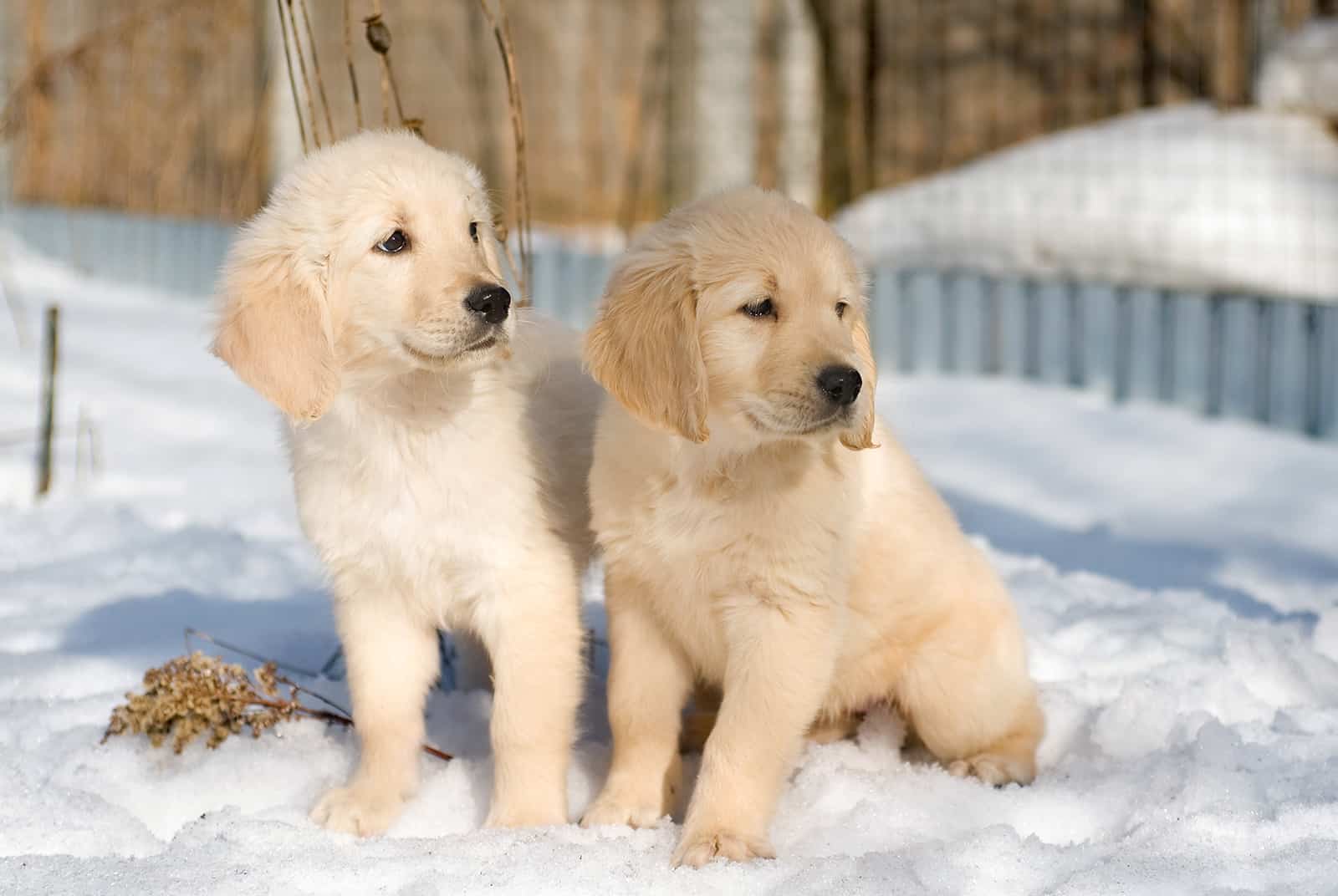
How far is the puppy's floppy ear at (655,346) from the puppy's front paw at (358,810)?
886 mm

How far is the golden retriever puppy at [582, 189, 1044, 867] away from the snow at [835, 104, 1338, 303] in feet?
12.5

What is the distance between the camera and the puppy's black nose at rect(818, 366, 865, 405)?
2.52 metres

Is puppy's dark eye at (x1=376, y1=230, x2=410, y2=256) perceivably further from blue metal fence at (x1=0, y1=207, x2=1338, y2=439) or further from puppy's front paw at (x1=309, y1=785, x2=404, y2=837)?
blue metal fence at (x1=0, y1=207, x2=1338, y2=439)

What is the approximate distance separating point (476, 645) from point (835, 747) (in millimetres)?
848

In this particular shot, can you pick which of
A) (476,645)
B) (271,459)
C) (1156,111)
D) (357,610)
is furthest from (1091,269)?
(357,610)

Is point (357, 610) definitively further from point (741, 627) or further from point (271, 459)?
point (271, 459)

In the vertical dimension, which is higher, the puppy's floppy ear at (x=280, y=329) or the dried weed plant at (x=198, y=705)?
the puppy's floppy ear at (x=280, y=329)

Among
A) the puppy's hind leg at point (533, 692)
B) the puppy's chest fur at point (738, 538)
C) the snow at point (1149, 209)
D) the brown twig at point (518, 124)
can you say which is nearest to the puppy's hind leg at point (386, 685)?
the puppy's hind leg at point (533, 692)

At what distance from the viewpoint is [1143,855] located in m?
2.40

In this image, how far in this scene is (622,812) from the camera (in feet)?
9.11

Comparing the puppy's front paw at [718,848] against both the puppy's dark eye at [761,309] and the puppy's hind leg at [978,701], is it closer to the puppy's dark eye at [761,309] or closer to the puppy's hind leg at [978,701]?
the puppy's hind leg at [978,701]

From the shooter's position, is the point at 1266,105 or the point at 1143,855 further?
the point at 1266,105

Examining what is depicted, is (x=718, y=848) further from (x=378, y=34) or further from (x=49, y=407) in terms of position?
(x=49, y=407)

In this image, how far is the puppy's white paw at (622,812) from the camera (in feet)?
9.07
